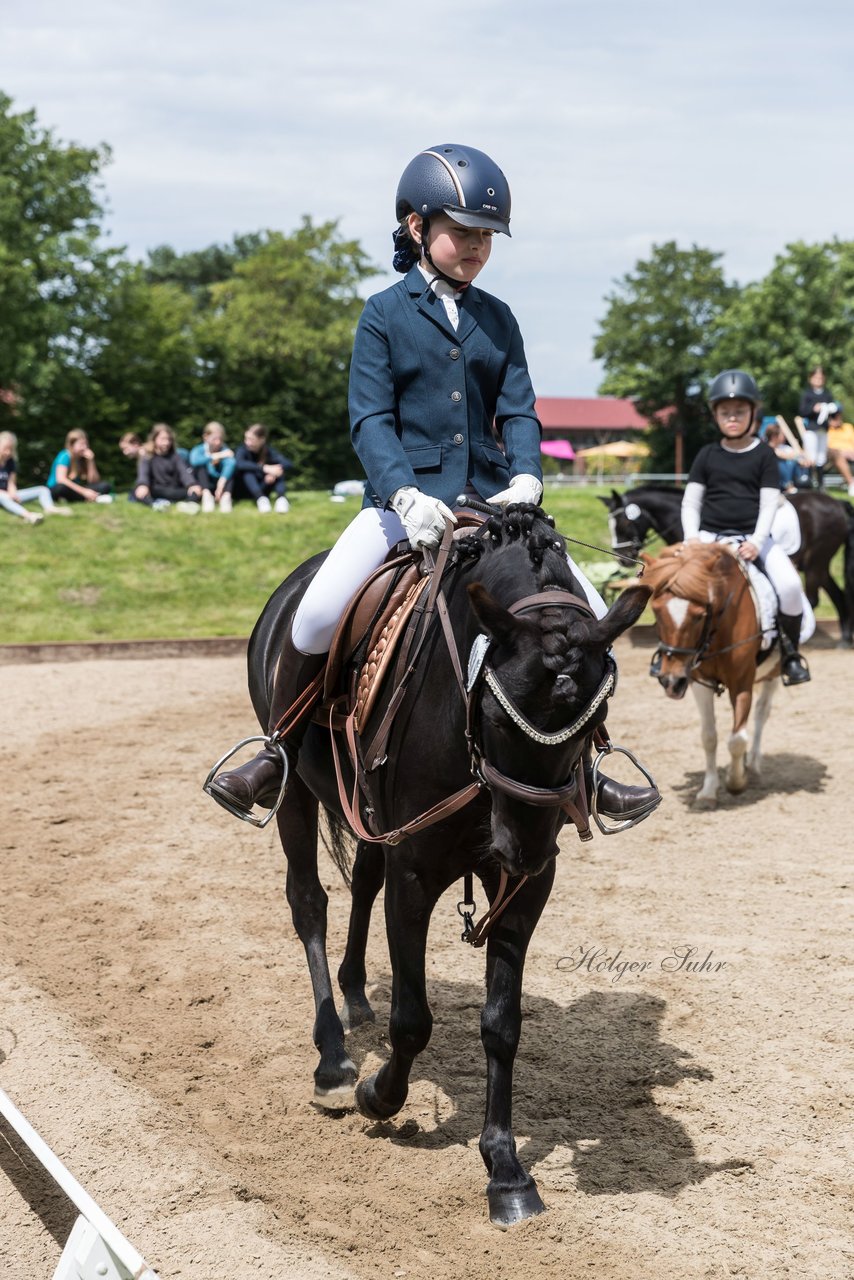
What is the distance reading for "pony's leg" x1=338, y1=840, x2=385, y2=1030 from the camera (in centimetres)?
544

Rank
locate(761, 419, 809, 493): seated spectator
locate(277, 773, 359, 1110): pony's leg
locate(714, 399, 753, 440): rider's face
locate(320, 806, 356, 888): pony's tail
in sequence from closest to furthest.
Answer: locate(277, 773, 359, 1110): pony's leg → locate(320, 806, 356, 888): pony's tail → locate(714, 399, 753, 440): rider's face → locate(761, 419, 809, 493): seated spectator

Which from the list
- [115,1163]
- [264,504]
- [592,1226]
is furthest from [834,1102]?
[264,504]

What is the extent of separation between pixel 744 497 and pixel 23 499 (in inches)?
468

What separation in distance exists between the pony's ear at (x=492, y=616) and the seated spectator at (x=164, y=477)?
641 inches

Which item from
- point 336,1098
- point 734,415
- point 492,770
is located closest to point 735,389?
point 734,415

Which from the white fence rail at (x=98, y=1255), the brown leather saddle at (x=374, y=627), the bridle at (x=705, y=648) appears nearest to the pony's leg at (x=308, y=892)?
the brown leather saddle at (x=374, y=627)

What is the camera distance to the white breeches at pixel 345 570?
4.55 m

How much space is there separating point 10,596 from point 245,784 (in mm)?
12291

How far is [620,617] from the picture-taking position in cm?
337

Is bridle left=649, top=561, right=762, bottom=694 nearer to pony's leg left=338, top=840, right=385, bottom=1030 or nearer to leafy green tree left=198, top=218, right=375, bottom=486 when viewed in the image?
pony's leg left=338, top=840, right=385, bottom=1030

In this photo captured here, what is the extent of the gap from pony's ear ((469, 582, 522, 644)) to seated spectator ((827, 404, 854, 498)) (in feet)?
66.9

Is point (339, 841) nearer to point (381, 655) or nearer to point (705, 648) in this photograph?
point (381, 655)

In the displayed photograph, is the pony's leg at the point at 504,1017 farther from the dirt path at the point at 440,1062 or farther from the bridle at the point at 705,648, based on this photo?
the bridle at the point at 705,648

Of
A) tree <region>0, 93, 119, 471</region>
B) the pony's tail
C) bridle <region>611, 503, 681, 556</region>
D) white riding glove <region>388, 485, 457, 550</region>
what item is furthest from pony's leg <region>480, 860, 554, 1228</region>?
tree <region>0, 93, 119, 471</region>
